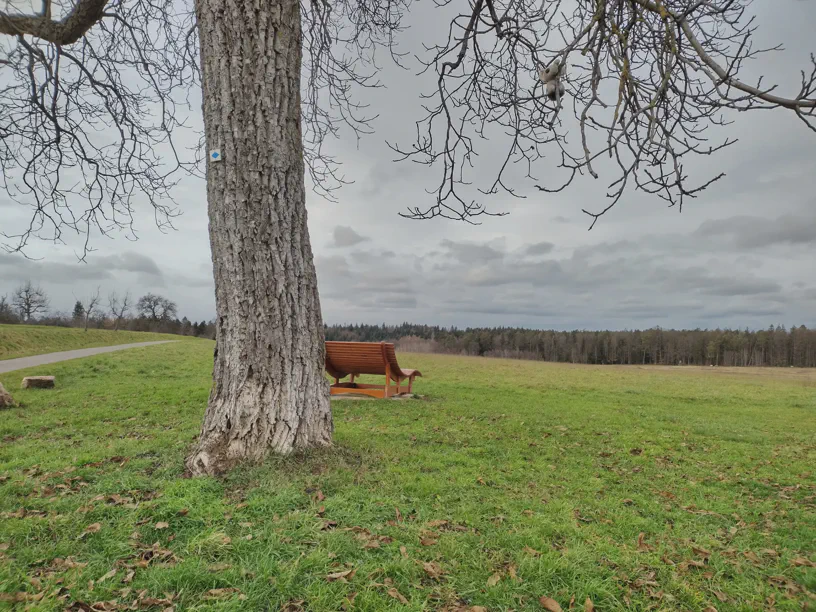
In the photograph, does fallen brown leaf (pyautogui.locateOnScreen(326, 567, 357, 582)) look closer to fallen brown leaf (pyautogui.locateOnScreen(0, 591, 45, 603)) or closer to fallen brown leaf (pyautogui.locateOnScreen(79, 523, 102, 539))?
fallen brown leaf (pyautogui.locateOnScreen(0, 591, 45, 603))

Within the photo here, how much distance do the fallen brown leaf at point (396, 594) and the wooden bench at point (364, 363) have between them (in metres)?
6.23

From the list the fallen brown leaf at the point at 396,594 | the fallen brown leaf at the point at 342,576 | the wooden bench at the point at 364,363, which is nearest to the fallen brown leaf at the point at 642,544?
the fallen brown leaf at the point at 396,594

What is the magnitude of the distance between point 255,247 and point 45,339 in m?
31.5

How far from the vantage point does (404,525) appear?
294cm

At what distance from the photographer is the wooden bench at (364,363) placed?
8719 mm

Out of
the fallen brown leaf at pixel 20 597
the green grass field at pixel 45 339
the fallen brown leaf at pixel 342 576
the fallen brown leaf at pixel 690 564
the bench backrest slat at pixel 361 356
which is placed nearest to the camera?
the fallen brown leaf at pixel 20 597

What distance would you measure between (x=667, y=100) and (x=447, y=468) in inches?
160

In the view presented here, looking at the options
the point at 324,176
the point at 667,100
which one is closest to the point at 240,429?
the point at 324,176

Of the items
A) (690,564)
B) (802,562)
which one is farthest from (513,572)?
(802,562)

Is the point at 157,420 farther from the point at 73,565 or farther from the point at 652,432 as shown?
the point at 652,432

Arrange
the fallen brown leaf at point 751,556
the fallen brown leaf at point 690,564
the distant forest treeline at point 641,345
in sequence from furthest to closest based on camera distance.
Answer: the distant forest treeline at point 641,345 < the fallen brown leaf at point 751,556 < the fallen brown leaf at point 690,564

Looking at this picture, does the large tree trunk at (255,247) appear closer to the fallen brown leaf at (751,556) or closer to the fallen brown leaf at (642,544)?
the fallen brown leaf at (642,544)

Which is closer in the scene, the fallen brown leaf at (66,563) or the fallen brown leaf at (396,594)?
the fallen brown leaf at (396,594)

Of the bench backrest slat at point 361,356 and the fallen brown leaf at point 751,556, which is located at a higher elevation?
the bench backrest slat at point 361,356
